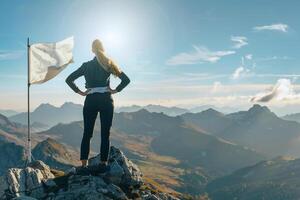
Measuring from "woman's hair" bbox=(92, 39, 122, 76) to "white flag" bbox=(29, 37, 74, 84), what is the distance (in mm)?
3771

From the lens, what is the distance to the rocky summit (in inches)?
775

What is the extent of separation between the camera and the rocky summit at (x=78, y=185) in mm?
19688

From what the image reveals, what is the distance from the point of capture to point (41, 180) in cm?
2139

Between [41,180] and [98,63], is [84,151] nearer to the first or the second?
[41,180]

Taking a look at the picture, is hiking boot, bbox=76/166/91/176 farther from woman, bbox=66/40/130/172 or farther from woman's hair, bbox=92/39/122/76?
woman's hair, bbox=92/39/122/76

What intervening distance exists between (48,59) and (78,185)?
7235 millimetres

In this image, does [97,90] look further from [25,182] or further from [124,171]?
[25,182]

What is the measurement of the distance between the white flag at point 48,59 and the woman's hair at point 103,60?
3771mm

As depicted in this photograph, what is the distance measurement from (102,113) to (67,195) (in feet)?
14.3

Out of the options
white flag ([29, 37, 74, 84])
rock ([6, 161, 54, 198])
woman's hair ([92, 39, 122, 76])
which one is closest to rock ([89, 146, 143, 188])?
rock ([6, 161, 54, 198])

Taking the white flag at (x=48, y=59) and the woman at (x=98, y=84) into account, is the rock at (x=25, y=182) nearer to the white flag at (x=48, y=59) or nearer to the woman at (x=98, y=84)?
the woman at (x=98, y=84)

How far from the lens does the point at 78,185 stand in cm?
2030

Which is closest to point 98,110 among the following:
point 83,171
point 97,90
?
point 97,90

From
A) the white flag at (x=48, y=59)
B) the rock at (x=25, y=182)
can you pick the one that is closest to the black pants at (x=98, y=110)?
the rock at (x=25, y=182)
